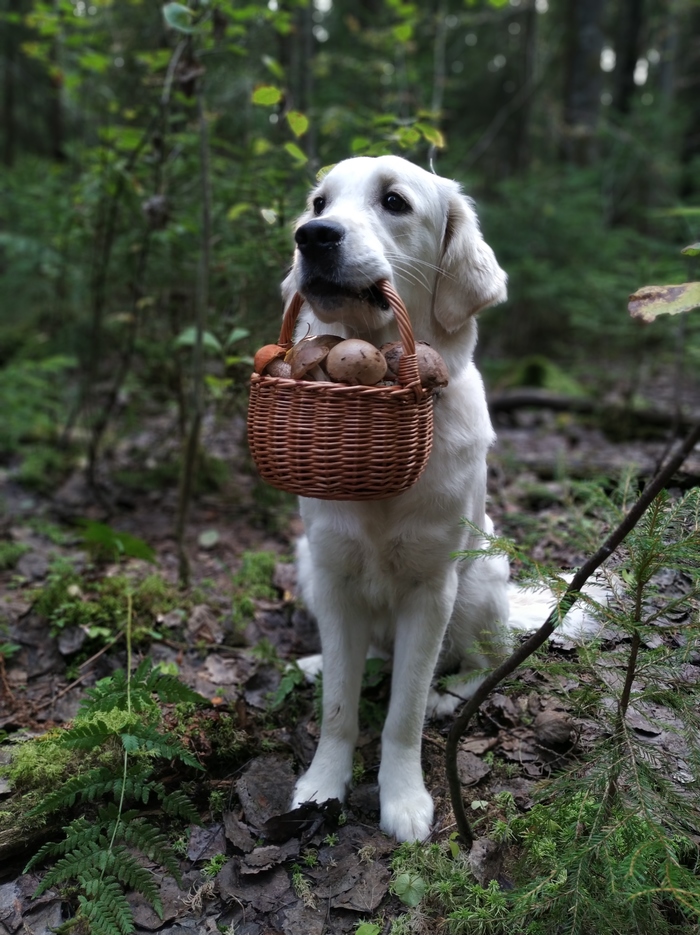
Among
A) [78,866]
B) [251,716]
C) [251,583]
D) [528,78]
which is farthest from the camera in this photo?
[528,78]

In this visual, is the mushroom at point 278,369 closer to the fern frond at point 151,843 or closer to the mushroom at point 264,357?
the mushroom at point 264,357

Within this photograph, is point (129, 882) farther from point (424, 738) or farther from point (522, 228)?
point (522, 228)

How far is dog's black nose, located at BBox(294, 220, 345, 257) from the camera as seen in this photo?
183 centimetres

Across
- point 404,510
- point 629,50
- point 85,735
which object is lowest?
point 85,735

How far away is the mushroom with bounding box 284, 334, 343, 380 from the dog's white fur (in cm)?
14

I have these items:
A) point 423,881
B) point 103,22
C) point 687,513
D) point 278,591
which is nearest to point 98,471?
point 278,591

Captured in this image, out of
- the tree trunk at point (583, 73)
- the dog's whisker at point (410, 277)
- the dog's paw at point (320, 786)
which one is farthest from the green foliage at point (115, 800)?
the tree trunk at point (583, 73)

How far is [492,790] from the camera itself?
211 cm

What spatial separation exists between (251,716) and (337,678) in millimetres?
428

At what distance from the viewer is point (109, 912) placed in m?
1.66

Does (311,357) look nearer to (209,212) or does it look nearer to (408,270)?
(408,270)

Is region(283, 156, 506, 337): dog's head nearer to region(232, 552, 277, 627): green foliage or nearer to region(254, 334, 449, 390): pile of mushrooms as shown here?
region(254, 334, 449, 390): pile of mushrooms

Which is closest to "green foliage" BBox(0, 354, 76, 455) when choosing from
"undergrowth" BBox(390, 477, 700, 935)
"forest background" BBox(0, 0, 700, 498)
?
"forest background" BBox(0, 0, 700, 498)

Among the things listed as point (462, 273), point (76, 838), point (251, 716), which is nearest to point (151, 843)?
point (76, 838)
